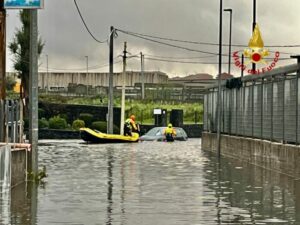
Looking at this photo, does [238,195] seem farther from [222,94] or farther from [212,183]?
[222,94]

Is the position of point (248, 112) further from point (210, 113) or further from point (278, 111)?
point (210, 113)

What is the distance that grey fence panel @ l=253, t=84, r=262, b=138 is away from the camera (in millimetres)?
32125

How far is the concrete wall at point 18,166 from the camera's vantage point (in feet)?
67.4

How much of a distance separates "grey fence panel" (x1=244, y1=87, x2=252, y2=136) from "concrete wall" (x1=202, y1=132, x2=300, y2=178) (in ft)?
1.18

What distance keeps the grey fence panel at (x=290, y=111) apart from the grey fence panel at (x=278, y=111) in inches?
28.8

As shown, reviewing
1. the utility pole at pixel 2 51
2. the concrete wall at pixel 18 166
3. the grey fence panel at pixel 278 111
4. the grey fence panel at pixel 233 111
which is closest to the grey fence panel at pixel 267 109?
the grey fence panel at pixel 278 111

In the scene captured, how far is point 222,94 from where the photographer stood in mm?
42531

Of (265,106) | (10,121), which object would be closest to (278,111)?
(265,106)

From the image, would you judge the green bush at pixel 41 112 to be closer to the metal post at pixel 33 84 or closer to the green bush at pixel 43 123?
the green bush at pixel 43 123

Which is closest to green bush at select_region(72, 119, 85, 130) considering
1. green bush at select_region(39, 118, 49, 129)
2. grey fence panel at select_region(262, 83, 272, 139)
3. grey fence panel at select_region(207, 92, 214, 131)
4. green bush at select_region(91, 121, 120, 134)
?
green bush at select_region(91, 121, 120, 134)

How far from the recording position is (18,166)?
21.3 meters

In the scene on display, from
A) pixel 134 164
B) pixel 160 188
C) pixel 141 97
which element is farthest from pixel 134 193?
pixel 141 97

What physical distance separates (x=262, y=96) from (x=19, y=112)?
38.0 ft

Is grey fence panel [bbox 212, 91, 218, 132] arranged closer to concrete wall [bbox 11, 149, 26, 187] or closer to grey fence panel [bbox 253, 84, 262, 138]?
grey fence panel [bbox 253, 84, 262, 138]
